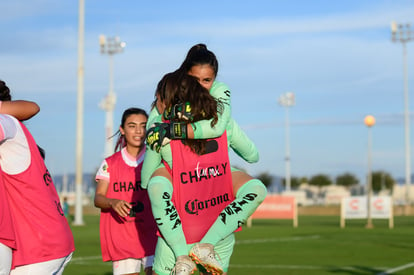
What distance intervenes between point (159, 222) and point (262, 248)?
51.3 feet

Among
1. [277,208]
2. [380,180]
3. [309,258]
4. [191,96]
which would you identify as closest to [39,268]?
[191,96]

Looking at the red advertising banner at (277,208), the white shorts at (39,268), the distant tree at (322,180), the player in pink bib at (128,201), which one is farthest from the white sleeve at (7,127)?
the distant tree at (322,180)

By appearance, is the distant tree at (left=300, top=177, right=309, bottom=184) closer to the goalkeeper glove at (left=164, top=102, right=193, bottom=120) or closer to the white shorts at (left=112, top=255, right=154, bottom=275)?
the white shorts at (left=112, top=255, right=154, bottom=275)

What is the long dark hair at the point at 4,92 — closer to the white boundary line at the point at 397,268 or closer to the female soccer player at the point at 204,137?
the female soccer player at the point at 204,137

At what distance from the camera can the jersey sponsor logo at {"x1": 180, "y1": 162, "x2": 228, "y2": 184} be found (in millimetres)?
4832

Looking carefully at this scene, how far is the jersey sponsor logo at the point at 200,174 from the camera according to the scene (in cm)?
483

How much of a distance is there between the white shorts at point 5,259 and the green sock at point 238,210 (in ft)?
3.86

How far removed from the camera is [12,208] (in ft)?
14.7

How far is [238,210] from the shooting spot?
4.90m

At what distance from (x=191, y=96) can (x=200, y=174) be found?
0.49m

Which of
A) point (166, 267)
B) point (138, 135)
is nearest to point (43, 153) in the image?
point (166, 267)

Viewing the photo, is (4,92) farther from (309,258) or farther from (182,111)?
(309,258)

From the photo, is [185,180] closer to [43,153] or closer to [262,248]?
[43,153]

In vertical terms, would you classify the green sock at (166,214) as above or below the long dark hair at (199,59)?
below
